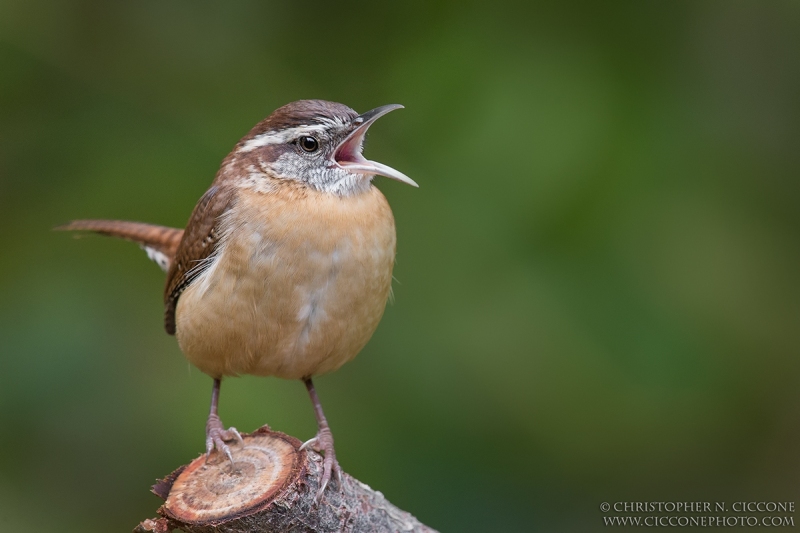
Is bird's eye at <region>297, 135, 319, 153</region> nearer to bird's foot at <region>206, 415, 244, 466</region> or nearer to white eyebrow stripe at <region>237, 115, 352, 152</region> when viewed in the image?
white eyebrow stripe at <region>237, 115, 352, 152</region>

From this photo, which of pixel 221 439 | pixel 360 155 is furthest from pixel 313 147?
pixel 221 439

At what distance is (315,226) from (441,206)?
1554 mm

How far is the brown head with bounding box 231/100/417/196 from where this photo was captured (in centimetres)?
369

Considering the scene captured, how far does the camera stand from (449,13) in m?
4.99

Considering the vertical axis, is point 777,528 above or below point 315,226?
below

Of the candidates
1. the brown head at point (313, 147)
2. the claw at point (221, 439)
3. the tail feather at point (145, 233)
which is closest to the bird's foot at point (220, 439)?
the claw at point (221, 439)

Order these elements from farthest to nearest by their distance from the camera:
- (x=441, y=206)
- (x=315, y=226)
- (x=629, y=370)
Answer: (x=441, y=206)
(x=629, y=370)
(x=315, y=226)

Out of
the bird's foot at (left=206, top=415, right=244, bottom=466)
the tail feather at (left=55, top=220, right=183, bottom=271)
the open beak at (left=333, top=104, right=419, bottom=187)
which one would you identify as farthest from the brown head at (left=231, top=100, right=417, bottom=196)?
the bird's foot at (left=206, top=415, right=244, bottom=466)

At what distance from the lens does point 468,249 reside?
4.79 metres

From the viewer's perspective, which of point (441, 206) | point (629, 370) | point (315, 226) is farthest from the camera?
point (441, 206)

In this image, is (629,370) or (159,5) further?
(159,5)

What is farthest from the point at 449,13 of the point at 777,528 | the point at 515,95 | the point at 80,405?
the point at 777,528

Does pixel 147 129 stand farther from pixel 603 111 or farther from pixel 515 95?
pixel 603 111

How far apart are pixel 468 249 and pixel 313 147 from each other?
1.32 meters
